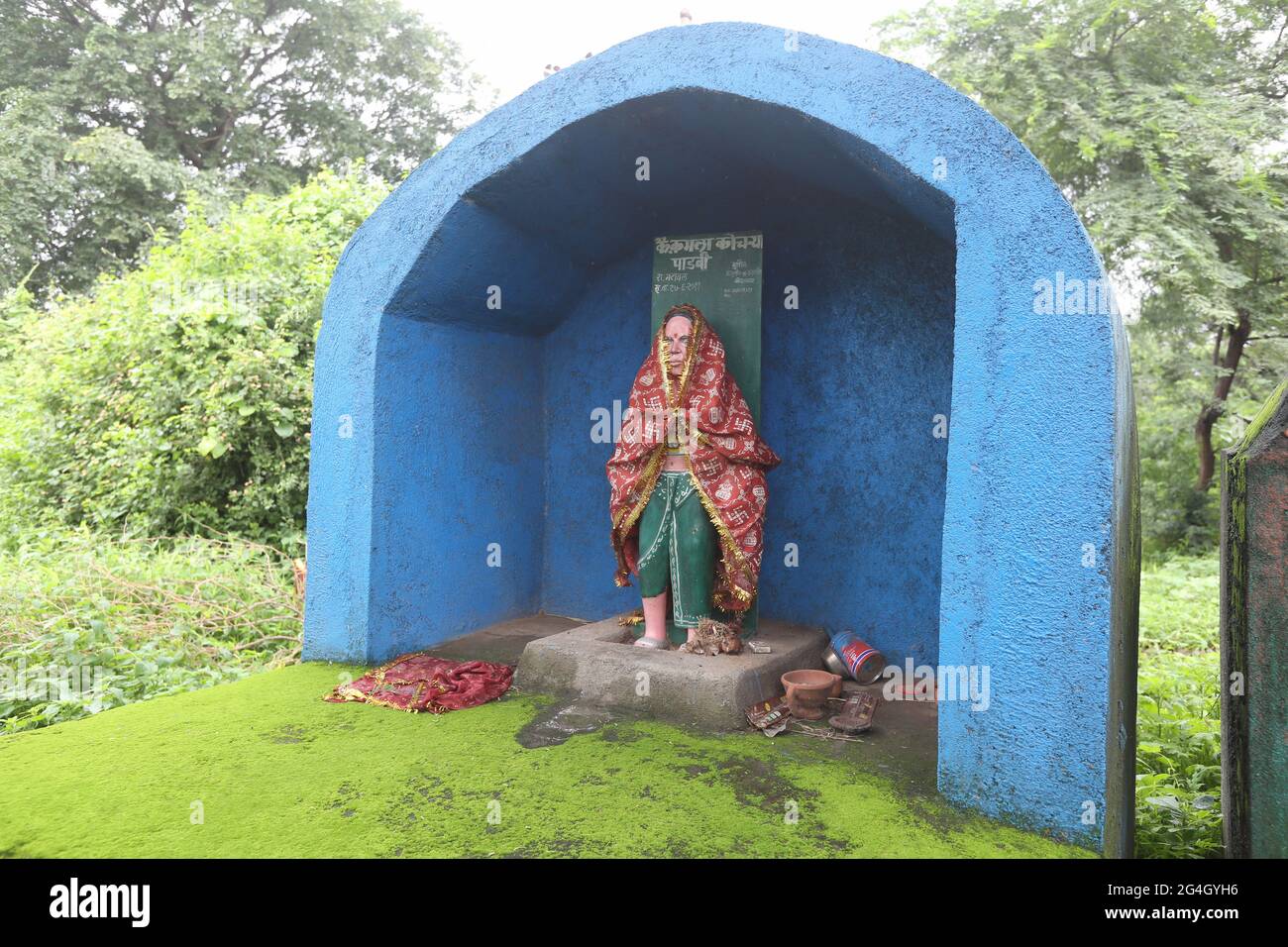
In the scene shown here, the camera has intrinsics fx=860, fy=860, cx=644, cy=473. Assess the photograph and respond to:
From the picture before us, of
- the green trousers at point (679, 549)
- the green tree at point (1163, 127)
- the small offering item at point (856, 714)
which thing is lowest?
the small offering item at point (856, 714)

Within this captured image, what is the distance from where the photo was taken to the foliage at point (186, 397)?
7520mm

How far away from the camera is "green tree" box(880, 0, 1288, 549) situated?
8.77 m

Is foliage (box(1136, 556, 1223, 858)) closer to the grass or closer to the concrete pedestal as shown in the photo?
the grass

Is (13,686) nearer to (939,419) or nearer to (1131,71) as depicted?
(939,419)

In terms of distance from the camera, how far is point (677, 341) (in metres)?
4.55

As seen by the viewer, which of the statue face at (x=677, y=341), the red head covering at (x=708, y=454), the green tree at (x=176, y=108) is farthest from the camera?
the green tree at (x=176, y=108)

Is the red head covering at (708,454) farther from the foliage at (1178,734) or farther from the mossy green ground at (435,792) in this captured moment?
the foliage at (1178,734)

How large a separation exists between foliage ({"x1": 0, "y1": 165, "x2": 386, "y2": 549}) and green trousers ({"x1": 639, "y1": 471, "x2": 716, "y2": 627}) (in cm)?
412

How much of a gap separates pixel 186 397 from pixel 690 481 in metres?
5.37

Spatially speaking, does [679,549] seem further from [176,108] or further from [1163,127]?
[176,108]

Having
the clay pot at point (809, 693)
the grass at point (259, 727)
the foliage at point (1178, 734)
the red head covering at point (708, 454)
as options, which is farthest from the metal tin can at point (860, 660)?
the foliage at point (1178, 734)

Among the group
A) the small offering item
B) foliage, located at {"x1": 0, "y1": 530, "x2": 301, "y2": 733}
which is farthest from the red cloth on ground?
the small offering item

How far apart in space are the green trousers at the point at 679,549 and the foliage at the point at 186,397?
4122 millimetres
